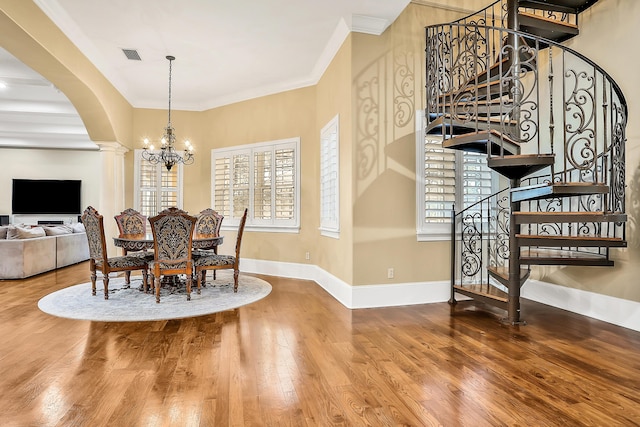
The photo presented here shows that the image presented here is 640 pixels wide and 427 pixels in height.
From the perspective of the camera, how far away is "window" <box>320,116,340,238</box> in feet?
16.0

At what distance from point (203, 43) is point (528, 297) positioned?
5419 millimetres

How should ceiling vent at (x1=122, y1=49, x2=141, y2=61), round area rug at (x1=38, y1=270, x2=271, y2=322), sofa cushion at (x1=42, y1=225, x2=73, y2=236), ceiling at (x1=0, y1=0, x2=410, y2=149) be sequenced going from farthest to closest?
sofa cushion at (x1=42, y1=225, x2=73, y2=236) < ceiling vent at (x1=122, y1=49, x2=141, y2=61) < ceiling at (x1=0, y1=0, x2=410, y2=149) < round area rug at (x1=38, y1=270, x2=271, y2=322)

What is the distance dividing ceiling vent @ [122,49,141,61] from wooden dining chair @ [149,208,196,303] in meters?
2.53

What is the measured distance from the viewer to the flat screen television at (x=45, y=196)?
11.8m

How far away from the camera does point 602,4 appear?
3924mm

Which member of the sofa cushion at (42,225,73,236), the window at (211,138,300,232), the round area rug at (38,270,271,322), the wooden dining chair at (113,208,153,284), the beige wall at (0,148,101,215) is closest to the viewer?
the round area rug at (38,270,271,322)

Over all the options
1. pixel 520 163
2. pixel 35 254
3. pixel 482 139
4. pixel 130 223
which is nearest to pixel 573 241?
pixel 520 163

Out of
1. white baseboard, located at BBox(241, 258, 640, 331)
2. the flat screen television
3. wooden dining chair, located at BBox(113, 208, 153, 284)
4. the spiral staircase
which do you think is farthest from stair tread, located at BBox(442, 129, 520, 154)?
the flat screen television

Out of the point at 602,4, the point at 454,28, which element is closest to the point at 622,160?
the point at 602,4

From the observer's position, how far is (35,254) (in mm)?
6207

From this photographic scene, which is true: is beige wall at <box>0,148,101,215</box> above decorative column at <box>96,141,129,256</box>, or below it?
above

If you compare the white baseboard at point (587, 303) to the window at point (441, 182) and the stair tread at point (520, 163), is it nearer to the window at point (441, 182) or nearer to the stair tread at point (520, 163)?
the window at point (441, 182)

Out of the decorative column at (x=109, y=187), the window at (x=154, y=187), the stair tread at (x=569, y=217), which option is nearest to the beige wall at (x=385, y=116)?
the stair tread at (x=569, y=217)

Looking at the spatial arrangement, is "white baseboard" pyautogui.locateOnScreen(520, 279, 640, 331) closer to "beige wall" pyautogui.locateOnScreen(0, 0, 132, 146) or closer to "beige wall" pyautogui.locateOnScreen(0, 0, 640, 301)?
"beige wall" pyautogui.locateOnScreen(0, 0, 640, 301)
